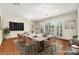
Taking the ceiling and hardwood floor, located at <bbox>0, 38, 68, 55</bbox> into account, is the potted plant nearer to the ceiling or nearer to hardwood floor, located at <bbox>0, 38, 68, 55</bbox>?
hardwood floor, located at <bbox>0, 38, 68, 55</bbox>

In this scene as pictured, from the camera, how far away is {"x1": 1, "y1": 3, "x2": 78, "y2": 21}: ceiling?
2.38 m

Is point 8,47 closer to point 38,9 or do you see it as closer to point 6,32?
point 6,32

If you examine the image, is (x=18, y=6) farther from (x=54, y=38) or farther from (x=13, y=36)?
(x=54, y=38)

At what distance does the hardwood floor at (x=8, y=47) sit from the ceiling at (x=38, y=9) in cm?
52

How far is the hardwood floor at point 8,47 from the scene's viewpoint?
238 centimetres

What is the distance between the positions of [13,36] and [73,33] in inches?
41.8

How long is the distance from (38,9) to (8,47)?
2.82 ft

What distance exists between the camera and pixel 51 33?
2412mm

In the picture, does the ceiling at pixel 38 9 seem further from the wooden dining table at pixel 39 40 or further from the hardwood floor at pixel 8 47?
the hardwood floor at pixel 8 47

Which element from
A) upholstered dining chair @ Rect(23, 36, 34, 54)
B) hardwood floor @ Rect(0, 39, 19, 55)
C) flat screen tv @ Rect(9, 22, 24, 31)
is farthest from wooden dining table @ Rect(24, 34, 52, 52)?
hardwood floor @ Rect(0, 39, 19, 55)

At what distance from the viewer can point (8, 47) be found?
239 centimetres

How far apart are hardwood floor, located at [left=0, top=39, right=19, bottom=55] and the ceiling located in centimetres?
52

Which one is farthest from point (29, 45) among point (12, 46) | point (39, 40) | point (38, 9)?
point (38, 9)

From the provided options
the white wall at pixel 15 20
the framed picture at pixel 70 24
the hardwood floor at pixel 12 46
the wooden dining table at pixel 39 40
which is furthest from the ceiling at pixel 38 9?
the hardwood floor at pixel 12 46
